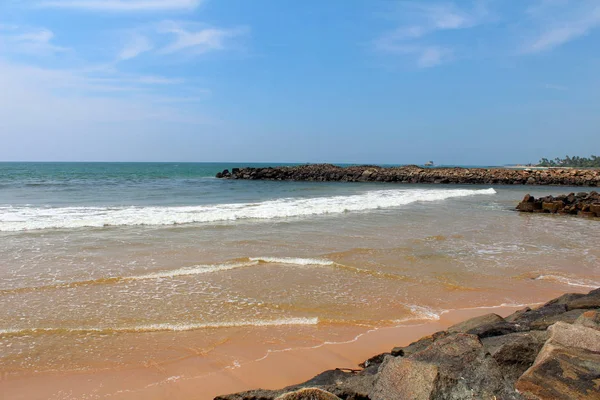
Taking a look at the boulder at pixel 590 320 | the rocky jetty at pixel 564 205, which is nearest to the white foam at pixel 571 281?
the boulder at pixel 590 320

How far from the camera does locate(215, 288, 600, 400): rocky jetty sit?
97.8 inches

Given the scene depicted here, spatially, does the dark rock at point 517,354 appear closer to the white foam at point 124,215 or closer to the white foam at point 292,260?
the white foam at point 292,260

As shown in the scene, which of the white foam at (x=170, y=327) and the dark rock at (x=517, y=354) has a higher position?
the dark rock at (x=517, y=354)

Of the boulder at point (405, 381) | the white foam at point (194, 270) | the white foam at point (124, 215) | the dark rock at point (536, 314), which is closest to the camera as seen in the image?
the boulder at point (405, 381)

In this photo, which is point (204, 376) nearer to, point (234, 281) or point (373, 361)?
point (373, 361)

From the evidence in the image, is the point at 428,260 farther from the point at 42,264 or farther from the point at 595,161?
the point at 595,161

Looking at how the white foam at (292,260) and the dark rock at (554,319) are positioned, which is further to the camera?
the white foam at (292,260)

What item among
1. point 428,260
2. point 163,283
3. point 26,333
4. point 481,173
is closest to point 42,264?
point 163,283

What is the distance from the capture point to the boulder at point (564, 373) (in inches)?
95.0

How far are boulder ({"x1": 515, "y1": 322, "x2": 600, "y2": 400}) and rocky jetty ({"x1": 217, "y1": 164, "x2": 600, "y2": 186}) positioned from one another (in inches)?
1793

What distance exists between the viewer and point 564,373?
2.54 m

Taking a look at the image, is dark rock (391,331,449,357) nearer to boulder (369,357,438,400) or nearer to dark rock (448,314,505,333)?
dark rock (448,314,505,333)

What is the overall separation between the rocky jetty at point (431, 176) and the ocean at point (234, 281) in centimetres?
3435

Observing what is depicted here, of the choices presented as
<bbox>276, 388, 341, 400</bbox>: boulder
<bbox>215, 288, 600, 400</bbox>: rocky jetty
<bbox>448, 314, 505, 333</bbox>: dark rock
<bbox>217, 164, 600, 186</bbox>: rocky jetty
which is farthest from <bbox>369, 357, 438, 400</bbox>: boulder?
<bbox>217, 164, 600, 186</bbox>: rocky jetty
